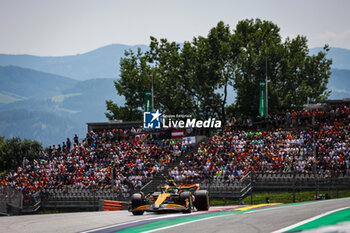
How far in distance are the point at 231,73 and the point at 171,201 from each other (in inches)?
1425

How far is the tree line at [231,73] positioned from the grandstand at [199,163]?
9124 mm

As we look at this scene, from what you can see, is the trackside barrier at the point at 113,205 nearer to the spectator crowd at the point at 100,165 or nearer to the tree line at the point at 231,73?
the spectator crowd at the point at 100,165

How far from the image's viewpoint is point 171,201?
1938 centimetres

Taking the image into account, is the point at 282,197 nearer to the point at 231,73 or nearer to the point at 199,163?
the point at 199,163

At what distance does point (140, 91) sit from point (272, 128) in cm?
2465

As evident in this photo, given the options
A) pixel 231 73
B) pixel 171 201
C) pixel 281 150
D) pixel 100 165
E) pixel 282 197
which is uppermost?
pixel 231 73

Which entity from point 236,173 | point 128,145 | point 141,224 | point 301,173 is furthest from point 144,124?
point 141,224

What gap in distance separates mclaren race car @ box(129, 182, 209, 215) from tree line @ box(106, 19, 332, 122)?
31090mm

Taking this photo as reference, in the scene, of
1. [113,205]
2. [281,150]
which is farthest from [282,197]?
[113,205]

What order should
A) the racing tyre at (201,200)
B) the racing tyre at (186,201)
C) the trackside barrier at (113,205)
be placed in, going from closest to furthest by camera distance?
the racing tyre at (186,201) → the racing tyre at (201,200) → the trackside barrier at (113,205)

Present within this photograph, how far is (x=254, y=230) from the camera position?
11352 mm

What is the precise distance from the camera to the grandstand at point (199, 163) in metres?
31.9

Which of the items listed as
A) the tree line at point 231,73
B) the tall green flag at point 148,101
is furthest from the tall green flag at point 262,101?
the tall green flag at point 148,101

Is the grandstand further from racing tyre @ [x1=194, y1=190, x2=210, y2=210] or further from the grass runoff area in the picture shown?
racing tyre @ [x1=194, y1=190, x2=210, y2=210]
